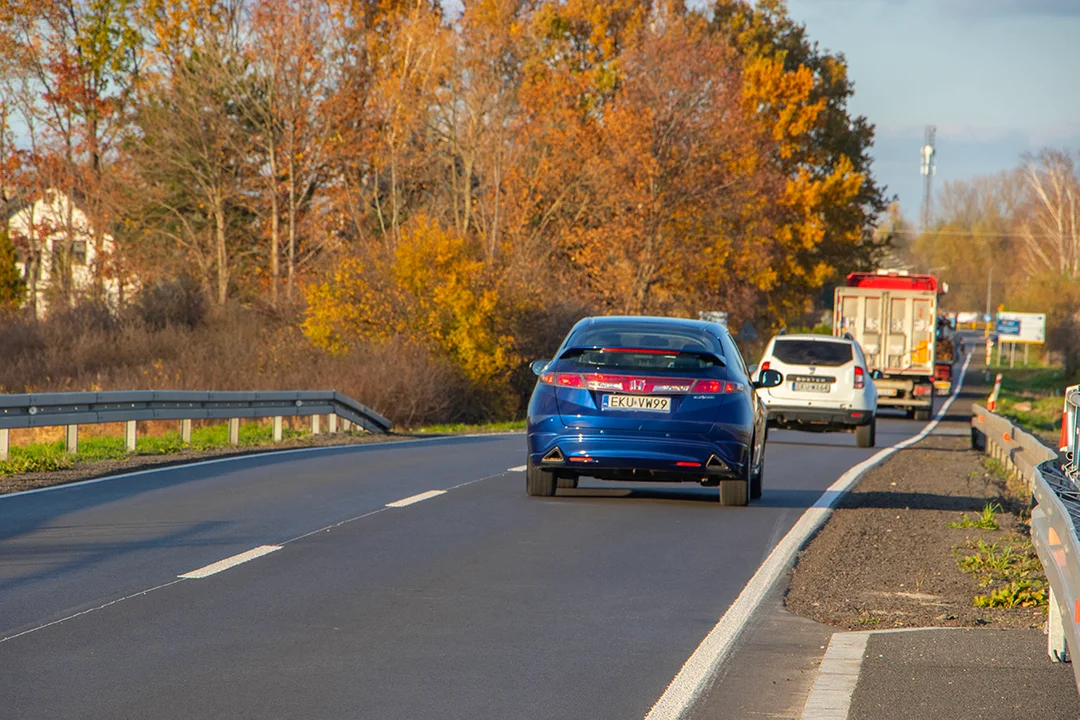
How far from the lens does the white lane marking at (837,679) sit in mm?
5926

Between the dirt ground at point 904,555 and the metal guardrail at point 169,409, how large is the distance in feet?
27.9

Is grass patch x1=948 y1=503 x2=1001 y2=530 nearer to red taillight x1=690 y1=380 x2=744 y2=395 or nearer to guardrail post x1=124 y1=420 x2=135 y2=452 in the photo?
red taillight x1=690 y1=380 x2=744 y2=395

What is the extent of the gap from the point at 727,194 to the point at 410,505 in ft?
126

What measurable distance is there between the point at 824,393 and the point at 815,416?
0.40m

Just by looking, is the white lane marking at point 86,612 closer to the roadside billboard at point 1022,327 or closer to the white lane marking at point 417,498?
the white lane marking at point 417,498

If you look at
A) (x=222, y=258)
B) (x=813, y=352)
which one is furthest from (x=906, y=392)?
(x=222, y=258)

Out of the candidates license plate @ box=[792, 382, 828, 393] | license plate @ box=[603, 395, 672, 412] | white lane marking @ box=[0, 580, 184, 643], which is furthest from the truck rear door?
white lane marking @ box=[0, 580, 184, 643]

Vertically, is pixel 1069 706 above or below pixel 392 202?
below

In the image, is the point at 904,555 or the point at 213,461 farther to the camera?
the point at 213,461

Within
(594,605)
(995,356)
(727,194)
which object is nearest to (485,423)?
(727,194)

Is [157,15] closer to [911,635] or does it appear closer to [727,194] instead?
[727,194]

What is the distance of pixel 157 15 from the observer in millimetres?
46562

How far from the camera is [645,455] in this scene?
1238cm

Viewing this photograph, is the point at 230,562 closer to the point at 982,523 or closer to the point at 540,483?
the point at 540,483
